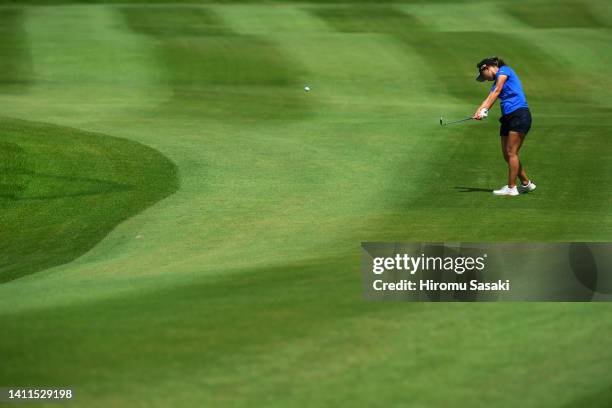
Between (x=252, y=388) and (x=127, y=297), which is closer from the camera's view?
(x=252, y=388)

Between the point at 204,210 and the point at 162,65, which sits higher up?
the point at 204,210

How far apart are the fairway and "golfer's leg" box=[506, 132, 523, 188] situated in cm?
46

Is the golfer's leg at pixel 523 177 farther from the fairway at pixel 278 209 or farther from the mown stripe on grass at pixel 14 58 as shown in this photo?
the mown stripe on grass at pixel 14 58

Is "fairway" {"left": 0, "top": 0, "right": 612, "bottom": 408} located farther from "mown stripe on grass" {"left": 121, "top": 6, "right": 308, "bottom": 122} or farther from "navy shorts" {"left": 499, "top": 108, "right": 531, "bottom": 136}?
"navy shorts" {"left": 499, "top": 108, "right": 531, "bottom": 136}

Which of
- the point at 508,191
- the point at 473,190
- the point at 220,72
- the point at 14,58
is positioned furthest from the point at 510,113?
the point at 14,58

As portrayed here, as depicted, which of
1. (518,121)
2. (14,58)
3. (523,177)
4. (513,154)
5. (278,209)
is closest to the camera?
(278,209)

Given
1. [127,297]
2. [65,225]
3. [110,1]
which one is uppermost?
[127,297]

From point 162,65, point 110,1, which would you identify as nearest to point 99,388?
point 162,65

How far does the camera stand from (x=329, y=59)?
36.0m

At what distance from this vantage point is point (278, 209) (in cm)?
1642

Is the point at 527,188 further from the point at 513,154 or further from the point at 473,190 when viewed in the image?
the point at 473,190

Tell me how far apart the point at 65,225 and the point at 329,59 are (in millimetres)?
20833

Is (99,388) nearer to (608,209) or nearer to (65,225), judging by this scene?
(65,225)

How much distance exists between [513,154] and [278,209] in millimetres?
3626
